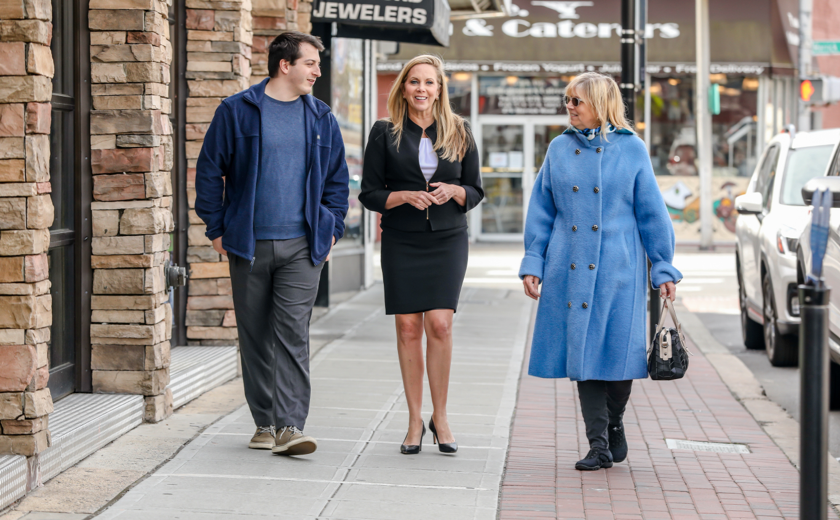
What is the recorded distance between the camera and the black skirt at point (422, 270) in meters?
5.03

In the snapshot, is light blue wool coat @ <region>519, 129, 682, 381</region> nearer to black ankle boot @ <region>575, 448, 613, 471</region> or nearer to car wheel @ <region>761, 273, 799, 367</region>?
black ankle boot @ <region>575, 448, 613, 471</region>

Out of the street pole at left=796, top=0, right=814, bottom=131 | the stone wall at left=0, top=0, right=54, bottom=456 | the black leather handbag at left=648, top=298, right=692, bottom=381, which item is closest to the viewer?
the stone wall at left=0, top=0, right=54, bottom=456

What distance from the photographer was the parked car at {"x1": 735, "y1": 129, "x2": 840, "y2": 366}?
8.09 metres

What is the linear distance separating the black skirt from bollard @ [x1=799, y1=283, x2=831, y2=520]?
217cm

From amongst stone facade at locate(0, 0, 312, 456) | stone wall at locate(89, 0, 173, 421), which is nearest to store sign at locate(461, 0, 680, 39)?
stone facade at locate(0, 0, 312, 456)

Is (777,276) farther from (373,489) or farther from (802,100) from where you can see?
Result: (802,100)

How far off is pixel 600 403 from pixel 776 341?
4183 mm

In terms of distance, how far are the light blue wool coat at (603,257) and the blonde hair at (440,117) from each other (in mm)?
517

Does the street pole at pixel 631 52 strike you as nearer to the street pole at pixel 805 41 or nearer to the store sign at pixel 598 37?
the street pole at pixel 805 41

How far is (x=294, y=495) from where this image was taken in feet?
14.4

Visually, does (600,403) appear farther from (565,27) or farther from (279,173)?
(565,27)

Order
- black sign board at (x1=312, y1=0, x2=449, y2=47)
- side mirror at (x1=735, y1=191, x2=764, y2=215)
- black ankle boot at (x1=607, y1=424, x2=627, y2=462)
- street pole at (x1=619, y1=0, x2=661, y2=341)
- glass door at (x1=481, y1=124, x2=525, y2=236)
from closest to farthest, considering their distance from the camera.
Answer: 1. black ankle boot at (x1=607, y1=424, x2=627, y2=462)
2. side mirror at (x1=735, y1=191, x2=764, y2=215)
3. street pole at (x1=619, y1=0, x2=661, y2=341)
4. black sign board at (x1=312, y1=0, x2=449, y2=47)
5. glass door at (x1=481, y1=124, x2=525, y2=236)

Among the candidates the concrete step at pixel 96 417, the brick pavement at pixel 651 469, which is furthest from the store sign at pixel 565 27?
the concrete step at pixel 96 417

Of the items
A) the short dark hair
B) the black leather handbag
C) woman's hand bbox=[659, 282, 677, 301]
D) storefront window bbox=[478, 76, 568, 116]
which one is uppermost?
storefront window bbox=[478, 76, 568, 116]
